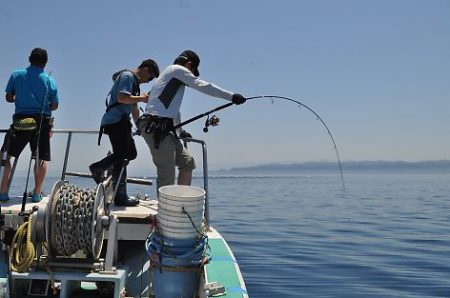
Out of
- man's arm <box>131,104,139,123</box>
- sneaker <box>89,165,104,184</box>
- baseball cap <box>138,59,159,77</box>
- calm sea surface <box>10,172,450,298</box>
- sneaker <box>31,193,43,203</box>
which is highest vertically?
baseball cap <box>138,59,159,77</box>

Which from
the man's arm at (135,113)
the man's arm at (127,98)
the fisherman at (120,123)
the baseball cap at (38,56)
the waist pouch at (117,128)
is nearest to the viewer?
the man's arm at (127,98)

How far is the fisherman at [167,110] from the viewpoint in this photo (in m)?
4.85

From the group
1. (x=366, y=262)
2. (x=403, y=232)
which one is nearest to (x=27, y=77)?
(x=366, y=262)

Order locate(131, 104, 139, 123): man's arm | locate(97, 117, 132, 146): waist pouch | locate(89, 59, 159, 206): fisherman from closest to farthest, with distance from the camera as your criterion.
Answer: locate(89, 59, 159, 206): fisherman, locate(97, 117, 132, 146): waist pouch, locate(131, 104, 139, 123): man's arm

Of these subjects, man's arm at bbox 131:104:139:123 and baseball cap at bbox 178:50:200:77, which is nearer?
baseball cap at bbox 178:50:200:77

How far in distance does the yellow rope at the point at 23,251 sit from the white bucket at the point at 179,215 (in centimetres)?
102

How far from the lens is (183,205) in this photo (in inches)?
150

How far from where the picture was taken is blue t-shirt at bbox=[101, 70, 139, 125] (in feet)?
17.2

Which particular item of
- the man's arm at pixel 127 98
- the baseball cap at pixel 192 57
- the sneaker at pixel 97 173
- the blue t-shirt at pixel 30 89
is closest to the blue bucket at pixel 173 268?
the sneaker at pixel 97 173

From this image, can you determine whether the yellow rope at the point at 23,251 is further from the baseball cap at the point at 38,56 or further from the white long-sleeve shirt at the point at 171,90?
the baseball cap at the point at 38,56

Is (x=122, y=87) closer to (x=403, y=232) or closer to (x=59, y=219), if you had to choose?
A: (x=59, y=219)

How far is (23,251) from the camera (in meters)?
3.78

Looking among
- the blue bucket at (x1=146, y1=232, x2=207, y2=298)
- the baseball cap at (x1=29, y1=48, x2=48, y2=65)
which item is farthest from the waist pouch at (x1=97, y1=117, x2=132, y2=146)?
the blue bucket at (x1=146, y1=232, x2=207, y2=298)

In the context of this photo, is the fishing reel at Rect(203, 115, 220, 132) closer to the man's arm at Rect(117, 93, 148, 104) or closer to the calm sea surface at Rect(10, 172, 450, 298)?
the man's arm at Rect(117, 93, 148, 104)
